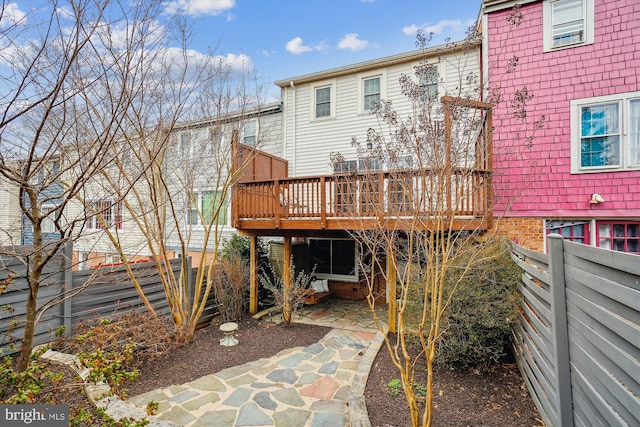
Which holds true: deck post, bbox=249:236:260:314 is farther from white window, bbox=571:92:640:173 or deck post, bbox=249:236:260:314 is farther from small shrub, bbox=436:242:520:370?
white window, bbox=571:92:640:173

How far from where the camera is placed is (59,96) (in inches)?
111

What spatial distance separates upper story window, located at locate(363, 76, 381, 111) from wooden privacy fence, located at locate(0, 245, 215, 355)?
7.18m

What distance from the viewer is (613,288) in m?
1.68

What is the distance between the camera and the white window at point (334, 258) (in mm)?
9836

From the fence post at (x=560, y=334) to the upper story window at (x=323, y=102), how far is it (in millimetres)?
8610

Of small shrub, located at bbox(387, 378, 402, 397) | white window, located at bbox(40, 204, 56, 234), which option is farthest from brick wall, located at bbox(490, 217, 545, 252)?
white window, located at bbox(40, 204, 56, 234)

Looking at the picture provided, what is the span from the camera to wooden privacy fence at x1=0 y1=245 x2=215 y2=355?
14.0ft

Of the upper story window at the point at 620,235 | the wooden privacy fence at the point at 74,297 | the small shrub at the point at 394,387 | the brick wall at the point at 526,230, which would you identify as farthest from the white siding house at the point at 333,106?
the small shrub at the point at 394,387

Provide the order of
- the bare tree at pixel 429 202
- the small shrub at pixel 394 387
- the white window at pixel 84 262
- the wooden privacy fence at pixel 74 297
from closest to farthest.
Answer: the bare tree at pixel 429 202 < the white window at pixel 84 262 < the small shrub at pixel 394 387 < the wooden privacy fence at pixel 74 297

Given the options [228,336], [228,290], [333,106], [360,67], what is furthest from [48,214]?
[360,67]

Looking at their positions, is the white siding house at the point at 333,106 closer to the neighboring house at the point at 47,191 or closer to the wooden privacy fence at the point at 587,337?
the neighboring house at the point at 47,191

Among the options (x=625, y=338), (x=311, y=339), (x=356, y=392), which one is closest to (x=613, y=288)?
(x=625, y=338)

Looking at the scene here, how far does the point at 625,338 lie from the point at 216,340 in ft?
19.1

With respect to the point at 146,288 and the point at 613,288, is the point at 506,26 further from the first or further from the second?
the point at 146,288
